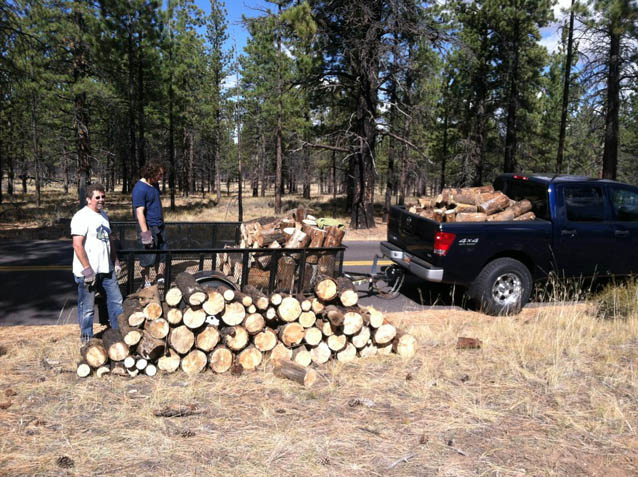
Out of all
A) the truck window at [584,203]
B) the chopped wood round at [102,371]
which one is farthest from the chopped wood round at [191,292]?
the truck window at [584,203]

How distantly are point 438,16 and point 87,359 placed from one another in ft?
76.2

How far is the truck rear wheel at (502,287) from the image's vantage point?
6.87m

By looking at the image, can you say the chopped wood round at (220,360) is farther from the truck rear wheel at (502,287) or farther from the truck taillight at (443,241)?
the truck rear wheel at (502,287)

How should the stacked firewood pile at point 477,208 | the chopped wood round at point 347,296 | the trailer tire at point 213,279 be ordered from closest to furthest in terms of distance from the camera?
the chopped wood round at point 347,296 < the trailer tire at point 213,279 < the stacked firewood pile at point 477,208

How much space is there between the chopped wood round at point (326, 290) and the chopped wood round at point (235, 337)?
0.93 meters

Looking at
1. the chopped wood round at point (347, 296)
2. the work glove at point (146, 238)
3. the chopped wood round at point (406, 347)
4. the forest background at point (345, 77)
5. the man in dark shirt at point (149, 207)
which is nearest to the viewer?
the chopped wood round at point (347, 296)

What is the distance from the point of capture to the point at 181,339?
15.4 feet

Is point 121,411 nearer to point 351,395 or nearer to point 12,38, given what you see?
point 351,395

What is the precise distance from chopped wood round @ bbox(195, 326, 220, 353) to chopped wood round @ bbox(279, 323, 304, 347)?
0.72 metres

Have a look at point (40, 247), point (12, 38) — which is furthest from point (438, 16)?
point (40, 247)

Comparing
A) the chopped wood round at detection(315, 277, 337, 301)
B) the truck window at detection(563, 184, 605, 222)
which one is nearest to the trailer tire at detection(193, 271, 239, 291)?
the chopped wood round at detection(315, 277, 337, 301)

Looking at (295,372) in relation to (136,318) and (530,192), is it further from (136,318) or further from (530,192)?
(530,192)

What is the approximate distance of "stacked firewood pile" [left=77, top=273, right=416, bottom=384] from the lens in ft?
15.2

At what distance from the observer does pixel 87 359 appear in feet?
15.0
